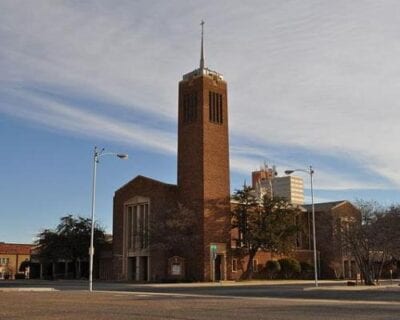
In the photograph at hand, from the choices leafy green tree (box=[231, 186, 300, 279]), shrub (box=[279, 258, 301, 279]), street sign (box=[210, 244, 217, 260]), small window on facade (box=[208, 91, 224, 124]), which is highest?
small window on facade (box=[208, 91, 224, 124])

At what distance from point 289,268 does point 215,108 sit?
72.0 feet

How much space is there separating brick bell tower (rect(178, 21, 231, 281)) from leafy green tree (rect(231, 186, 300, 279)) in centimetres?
156

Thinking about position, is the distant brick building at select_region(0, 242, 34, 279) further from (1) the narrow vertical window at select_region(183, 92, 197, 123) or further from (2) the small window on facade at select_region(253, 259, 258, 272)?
(1) the narrow vertical window at select_region(183, 92, 197, 123)

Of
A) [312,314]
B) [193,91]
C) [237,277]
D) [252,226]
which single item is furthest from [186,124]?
[312,314]

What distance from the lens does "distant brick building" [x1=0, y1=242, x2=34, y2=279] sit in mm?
100750

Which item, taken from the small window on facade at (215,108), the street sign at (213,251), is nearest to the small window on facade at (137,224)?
the street sign at (213,251)

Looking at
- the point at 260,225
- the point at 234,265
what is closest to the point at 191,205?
the point at 260,225

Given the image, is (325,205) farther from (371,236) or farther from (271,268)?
(371,236)

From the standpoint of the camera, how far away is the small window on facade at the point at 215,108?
219 feet

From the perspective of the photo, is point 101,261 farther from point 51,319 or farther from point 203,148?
point 51,319

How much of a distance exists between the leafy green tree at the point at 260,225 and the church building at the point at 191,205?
1.57m

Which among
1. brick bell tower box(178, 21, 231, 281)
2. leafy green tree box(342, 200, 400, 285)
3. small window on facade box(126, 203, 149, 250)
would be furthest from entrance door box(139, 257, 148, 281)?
leafy green tree box(342, 200, 400, 285)

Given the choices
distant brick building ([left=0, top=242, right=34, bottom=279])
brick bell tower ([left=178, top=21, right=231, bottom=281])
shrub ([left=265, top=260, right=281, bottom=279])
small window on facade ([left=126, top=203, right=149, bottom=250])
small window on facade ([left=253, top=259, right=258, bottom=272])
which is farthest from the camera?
distant brick building ([left=0, top=242, right=34, bottom=279])

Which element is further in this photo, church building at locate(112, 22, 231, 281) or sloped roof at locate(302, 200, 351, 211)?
sloped roof at locate(302, 200, 351, 211)
